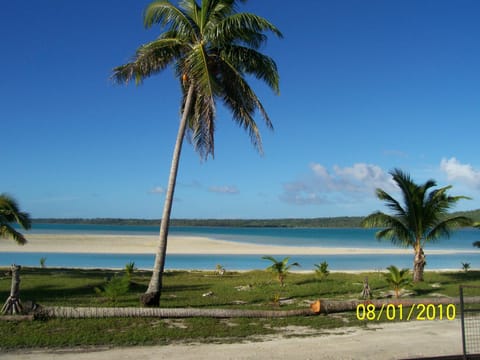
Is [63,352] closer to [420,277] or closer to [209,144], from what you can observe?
[209,144]

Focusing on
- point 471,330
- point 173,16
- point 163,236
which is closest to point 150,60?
point 173,16

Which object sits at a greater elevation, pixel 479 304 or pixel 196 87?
pixel 196 87

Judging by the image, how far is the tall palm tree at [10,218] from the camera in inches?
634

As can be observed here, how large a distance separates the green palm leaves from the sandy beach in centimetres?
561

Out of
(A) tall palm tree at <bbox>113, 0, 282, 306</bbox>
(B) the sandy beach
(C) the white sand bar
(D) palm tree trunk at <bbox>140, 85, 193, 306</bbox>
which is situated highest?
(A) tall palm tree at <bbox>113, 0, 282, 306</bbox>

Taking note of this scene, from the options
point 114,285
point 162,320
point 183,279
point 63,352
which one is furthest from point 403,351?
point 183,279

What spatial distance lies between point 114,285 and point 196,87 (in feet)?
17.7

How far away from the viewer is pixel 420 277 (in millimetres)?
17016

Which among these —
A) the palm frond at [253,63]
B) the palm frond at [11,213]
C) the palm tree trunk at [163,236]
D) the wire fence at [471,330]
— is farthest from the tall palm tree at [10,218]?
the wire fence at [471,330]

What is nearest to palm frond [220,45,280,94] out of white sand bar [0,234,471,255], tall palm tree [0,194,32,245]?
tall palm tree [0,194,32,245]

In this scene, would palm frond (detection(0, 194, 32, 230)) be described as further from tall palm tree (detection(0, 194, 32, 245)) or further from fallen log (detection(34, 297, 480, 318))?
fallen log (detection(34, 297, 480, 318))

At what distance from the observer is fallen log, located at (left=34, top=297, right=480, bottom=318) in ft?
29.6

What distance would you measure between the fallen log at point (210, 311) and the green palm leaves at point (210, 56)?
4.43 m
